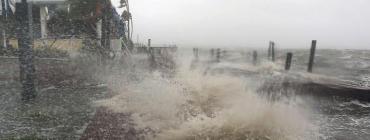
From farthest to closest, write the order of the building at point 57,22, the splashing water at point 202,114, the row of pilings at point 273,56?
the row of pilings at point 273,56, the building at point 57,22, the splashing water at point 202,114

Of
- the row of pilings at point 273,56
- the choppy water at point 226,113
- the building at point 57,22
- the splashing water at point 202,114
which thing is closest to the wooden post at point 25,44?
the choppy water at point 226,113

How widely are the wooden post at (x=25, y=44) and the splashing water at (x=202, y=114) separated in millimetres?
2370

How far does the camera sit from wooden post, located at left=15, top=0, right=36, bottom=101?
38.2ft

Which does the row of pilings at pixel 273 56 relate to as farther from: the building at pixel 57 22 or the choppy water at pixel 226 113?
the building at pixel 57 22

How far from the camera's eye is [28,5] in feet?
38.7

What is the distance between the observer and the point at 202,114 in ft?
38.1

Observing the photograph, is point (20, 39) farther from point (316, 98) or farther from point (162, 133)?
point (316, 98)

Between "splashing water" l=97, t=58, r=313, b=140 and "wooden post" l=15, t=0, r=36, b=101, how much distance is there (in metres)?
2.37

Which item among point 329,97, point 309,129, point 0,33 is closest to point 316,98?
point 329,97

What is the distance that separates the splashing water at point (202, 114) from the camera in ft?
32.1

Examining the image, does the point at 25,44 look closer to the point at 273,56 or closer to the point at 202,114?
the point at 202,114

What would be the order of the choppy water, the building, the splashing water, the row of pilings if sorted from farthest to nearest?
the row of pilings → the building → the choppy water → the splashing water

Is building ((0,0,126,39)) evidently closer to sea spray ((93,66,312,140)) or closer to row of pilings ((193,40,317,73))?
sea spray ((93,66,312,140))

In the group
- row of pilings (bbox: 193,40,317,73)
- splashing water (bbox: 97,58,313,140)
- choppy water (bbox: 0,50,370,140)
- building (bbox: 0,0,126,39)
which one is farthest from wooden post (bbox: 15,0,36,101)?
row of pilings (bbox: 193,40,317,73)
